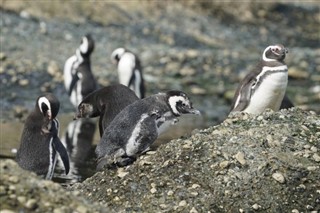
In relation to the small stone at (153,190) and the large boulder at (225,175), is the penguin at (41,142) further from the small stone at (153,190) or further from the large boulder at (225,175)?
the small stone at (153,190)

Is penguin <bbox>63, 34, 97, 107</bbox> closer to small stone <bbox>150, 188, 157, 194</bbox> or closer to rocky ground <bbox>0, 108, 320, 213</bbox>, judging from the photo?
rocky ground <bbox>0, 108, 320, 213</bbox>

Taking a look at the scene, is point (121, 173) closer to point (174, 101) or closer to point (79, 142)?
point (174, 101)

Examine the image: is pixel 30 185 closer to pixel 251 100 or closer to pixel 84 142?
pixel 251 100

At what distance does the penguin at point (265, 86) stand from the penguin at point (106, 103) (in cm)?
177

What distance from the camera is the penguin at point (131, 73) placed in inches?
665

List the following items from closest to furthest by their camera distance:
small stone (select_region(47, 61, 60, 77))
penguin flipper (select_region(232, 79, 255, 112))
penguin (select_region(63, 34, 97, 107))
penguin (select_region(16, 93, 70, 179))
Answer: penguin (select_region(16, 93, 70, 179)) < penguin flipper (select_region(232, 79, 255, 112)) < penguin (select_region(63, 34, 97, 107)) < small stone (select_region(47, 61, 60, 77))

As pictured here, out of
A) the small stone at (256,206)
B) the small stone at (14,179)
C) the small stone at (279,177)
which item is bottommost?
the small stone at (256,206)

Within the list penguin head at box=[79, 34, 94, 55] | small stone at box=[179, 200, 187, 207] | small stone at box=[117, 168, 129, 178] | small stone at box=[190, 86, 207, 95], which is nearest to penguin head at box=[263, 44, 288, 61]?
small stone at box=[117, 168, 129, 178]

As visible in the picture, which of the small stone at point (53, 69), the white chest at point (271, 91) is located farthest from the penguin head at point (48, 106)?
the small stone at point (53, 69)

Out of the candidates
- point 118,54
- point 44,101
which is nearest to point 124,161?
point 44,101

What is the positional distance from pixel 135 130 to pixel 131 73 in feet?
27.0

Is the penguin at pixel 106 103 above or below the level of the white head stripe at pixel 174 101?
below

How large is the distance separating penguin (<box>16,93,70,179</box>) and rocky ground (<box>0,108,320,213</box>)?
789mm

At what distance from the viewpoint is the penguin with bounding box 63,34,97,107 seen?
58.1 ft
